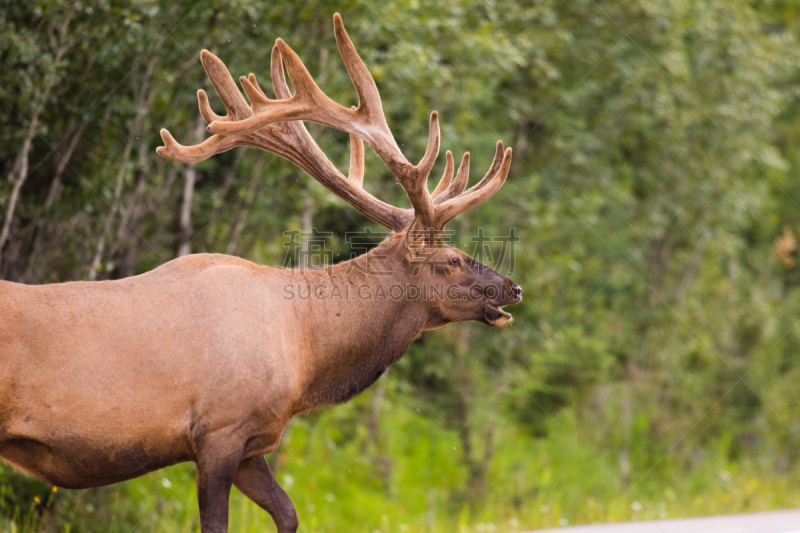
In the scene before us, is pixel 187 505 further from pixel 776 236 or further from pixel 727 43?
pixel 776 236

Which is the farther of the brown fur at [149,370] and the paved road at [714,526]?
the paved road at [714,526]

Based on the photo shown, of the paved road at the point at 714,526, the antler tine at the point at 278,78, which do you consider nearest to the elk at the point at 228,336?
the antler tine at the point at 278,78

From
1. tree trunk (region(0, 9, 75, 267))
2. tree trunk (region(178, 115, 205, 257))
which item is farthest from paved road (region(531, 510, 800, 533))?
tree trunk (region(0, 9, 75, 267))

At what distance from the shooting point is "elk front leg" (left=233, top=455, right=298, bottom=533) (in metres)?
4.26

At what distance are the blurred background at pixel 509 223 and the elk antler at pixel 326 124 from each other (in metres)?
1.96

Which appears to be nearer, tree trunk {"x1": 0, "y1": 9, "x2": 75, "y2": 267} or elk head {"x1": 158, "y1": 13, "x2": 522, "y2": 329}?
elk head {"x1": 158, "y1": 13, "x2": 522, "y2": 329}

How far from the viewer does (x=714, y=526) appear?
6820mm

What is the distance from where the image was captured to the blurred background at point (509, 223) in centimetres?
654

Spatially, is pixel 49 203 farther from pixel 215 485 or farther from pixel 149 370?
pixel 215 485

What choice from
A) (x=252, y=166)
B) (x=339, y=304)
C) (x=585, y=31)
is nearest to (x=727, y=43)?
(x=585, y=31)

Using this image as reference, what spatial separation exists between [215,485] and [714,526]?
5060 mm

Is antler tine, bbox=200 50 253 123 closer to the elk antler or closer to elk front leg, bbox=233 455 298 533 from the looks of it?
the elk antler

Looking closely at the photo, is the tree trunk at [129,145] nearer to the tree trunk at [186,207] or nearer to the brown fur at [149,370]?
the tree trunk at [186,207]

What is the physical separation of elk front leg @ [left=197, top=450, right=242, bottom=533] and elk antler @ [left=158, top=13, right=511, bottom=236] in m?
1.78
